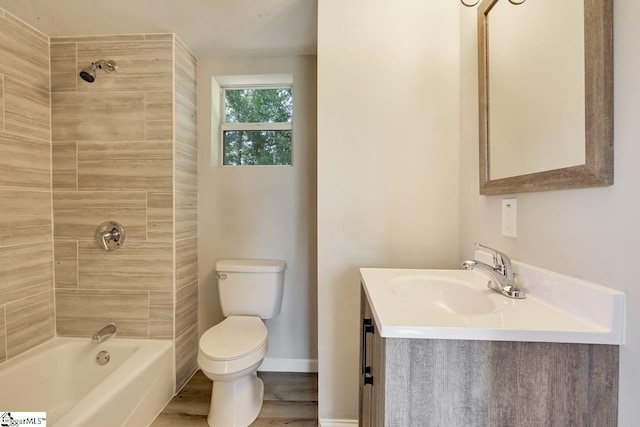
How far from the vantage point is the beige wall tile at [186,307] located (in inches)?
67.4

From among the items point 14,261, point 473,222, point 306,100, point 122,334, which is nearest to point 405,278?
point 473,222

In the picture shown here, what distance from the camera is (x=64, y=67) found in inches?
65.3

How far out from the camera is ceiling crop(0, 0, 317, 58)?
142 centimetres

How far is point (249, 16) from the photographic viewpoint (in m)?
1.52

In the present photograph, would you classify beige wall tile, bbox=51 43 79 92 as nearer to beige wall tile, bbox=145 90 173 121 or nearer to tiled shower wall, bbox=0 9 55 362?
tiled shower wall, bbox=0 9 55 362

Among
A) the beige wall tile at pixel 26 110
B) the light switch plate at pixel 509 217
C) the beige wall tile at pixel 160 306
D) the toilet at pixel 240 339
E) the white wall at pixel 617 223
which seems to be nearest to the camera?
the white wall at pixel 617 223

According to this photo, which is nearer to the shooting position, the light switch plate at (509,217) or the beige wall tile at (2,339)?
the light switch plate at (509,217)

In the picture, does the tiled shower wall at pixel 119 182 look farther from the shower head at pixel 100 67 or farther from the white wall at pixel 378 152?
the white wall at pixel 378 152

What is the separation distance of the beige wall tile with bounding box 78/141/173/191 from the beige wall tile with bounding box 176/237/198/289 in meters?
0.39

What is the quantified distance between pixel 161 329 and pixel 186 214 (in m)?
0.73

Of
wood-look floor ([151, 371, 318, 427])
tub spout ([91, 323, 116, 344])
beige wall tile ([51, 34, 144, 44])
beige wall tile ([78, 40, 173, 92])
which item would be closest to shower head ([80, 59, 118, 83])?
beige wall tile ([78, 40, 173, 92])

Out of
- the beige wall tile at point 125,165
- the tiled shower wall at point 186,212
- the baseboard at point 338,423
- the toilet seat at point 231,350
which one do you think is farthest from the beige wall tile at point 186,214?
the baseboard at point 338,423

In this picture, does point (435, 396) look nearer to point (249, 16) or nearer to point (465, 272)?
point (465, 272)

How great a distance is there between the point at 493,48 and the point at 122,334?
2471 millimetres
